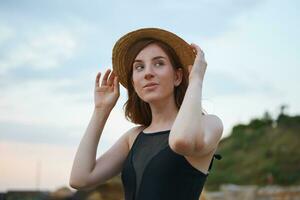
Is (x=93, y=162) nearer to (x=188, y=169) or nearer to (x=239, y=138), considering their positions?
(x=188, y=169)

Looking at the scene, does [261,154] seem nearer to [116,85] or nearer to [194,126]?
[116,85]

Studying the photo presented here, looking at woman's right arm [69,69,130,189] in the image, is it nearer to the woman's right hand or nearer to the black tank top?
the woman's right hand

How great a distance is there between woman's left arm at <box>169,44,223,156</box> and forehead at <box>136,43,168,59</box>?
7.2 inches

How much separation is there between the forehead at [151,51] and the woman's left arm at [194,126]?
7.2 inches

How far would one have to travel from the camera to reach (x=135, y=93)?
90.7 inches

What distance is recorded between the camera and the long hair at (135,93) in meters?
2.19

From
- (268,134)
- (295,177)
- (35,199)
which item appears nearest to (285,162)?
(295,177)

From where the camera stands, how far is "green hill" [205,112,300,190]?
1945 cm

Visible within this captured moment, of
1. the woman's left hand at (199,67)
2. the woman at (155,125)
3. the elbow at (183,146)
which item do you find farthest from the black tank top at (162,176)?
the woman's left hand at (199,67)

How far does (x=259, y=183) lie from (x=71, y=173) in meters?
17.3

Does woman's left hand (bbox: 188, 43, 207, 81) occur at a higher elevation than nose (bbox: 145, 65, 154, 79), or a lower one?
higher

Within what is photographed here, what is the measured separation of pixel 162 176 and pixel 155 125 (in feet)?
0.85

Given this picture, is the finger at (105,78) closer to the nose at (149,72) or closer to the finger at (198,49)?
A: the nose at (149,72)

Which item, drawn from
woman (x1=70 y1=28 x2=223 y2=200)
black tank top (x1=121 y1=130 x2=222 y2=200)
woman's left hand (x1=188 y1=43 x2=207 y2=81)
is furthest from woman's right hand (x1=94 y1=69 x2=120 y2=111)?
woman's left hand (x1=188 y1=43 x2=207 y2=81)
